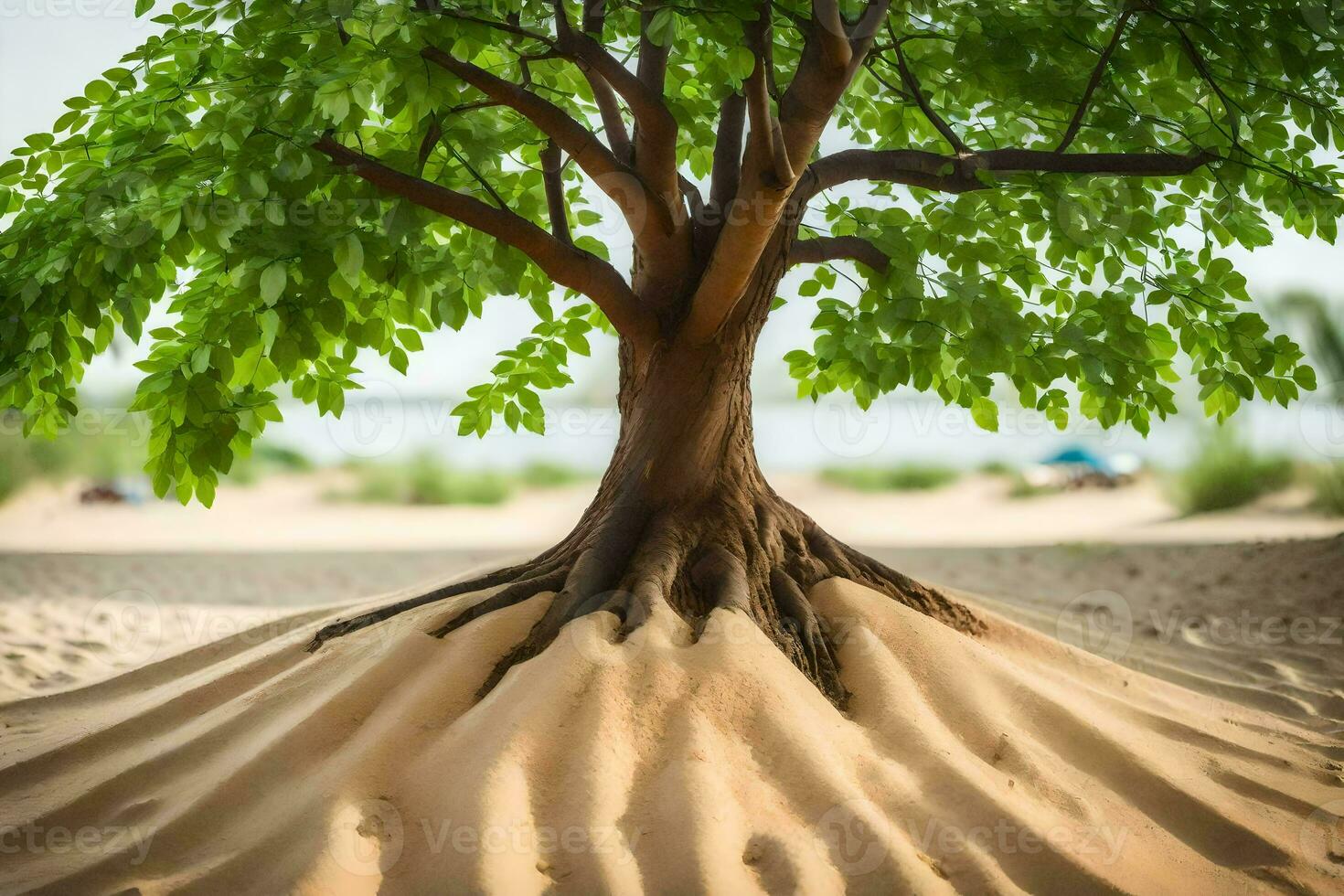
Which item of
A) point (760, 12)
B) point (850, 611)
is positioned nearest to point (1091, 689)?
point (850, 611)

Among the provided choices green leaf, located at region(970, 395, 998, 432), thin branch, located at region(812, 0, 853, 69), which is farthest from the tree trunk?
thin branch, located at region(812, 0, 853, 69)

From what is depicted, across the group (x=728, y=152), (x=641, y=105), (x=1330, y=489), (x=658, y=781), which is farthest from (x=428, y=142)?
(x=1330, y=489)

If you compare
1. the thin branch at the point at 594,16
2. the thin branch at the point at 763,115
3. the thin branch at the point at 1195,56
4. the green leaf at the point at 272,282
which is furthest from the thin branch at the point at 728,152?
the green leaf at the point at 272,282

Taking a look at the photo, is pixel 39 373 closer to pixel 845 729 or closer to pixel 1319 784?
pixel 845 729

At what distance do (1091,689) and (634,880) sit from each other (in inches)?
59.0

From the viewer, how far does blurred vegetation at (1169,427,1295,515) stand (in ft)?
21.6

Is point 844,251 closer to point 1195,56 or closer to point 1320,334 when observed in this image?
point 1195,56

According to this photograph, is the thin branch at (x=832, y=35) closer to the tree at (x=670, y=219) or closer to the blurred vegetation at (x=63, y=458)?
the tree at (x=670, y=219)

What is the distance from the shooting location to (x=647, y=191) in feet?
7.68

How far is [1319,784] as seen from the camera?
90.0 inches

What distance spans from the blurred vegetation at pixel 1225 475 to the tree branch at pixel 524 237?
5373 millimetres

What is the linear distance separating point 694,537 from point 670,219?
2.57ft

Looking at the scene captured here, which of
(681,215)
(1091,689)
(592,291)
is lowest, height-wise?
(1091,689)

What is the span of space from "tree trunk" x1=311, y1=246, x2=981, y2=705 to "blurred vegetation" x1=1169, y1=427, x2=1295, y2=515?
480cm
